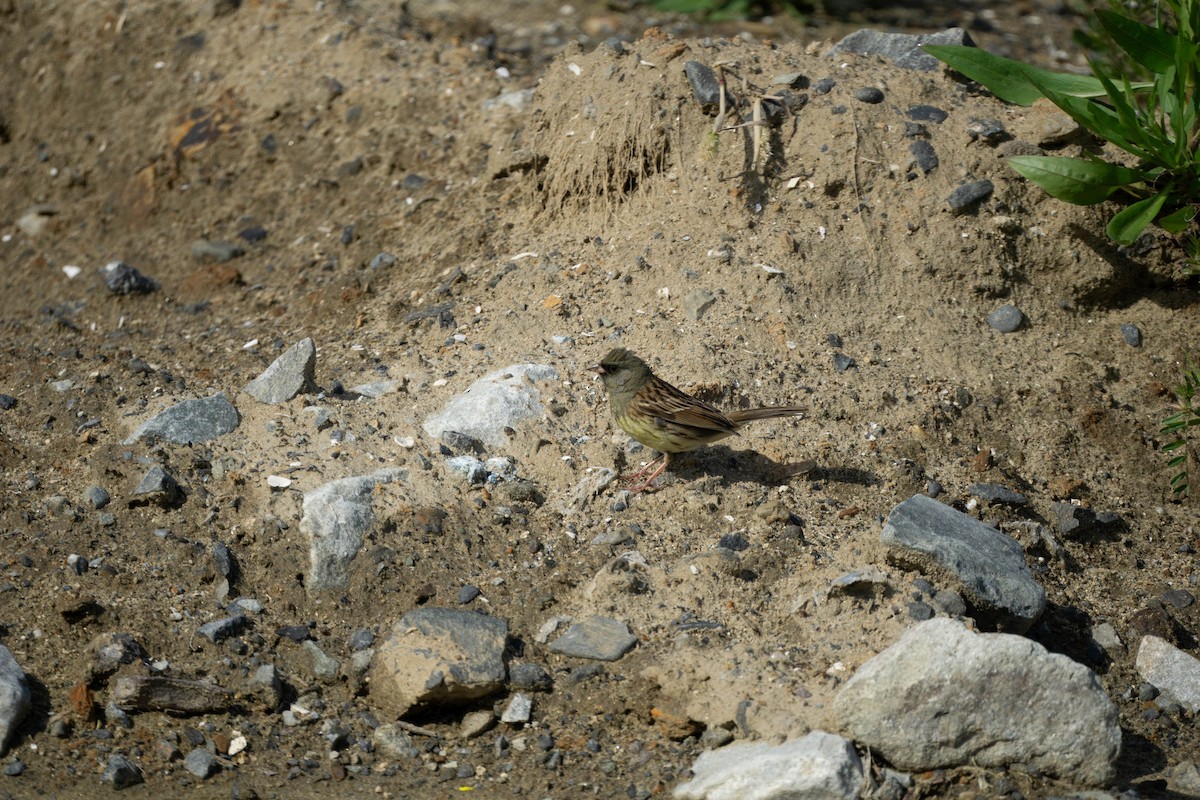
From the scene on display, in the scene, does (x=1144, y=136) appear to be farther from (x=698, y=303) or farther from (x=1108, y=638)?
(x=1108, y=638)

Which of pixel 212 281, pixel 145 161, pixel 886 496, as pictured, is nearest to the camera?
pixel 886 496

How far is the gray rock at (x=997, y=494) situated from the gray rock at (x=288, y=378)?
3.31 m

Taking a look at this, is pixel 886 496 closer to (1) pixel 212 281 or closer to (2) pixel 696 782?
(2) pixel 696 782

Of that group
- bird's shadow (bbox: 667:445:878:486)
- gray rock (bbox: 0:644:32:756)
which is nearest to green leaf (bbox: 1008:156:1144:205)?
bird's shadow (bbox: 667:445:878:486)

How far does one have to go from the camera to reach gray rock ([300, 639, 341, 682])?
482 cm

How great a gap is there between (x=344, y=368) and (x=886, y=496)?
2883 mm

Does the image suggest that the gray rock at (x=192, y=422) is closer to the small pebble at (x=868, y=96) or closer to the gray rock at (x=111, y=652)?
the gray rock at (x=111, y=652)

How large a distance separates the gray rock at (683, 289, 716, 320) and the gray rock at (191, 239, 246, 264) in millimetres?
3385

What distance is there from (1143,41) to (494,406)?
148 inches

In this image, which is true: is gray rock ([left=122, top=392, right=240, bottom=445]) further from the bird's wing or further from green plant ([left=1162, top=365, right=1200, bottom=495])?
green plant ([left=1162, top=365, right=1200, bottom=495])

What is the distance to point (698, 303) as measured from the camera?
20.6 ft

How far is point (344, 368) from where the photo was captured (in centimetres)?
634

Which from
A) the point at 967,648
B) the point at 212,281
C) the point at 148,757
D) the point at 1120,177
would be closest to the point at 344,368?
the point at 212,281

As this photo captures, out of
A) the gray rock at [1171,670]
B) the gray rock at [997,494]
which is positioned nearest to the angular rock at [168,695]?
the gray rock at [997,494]
